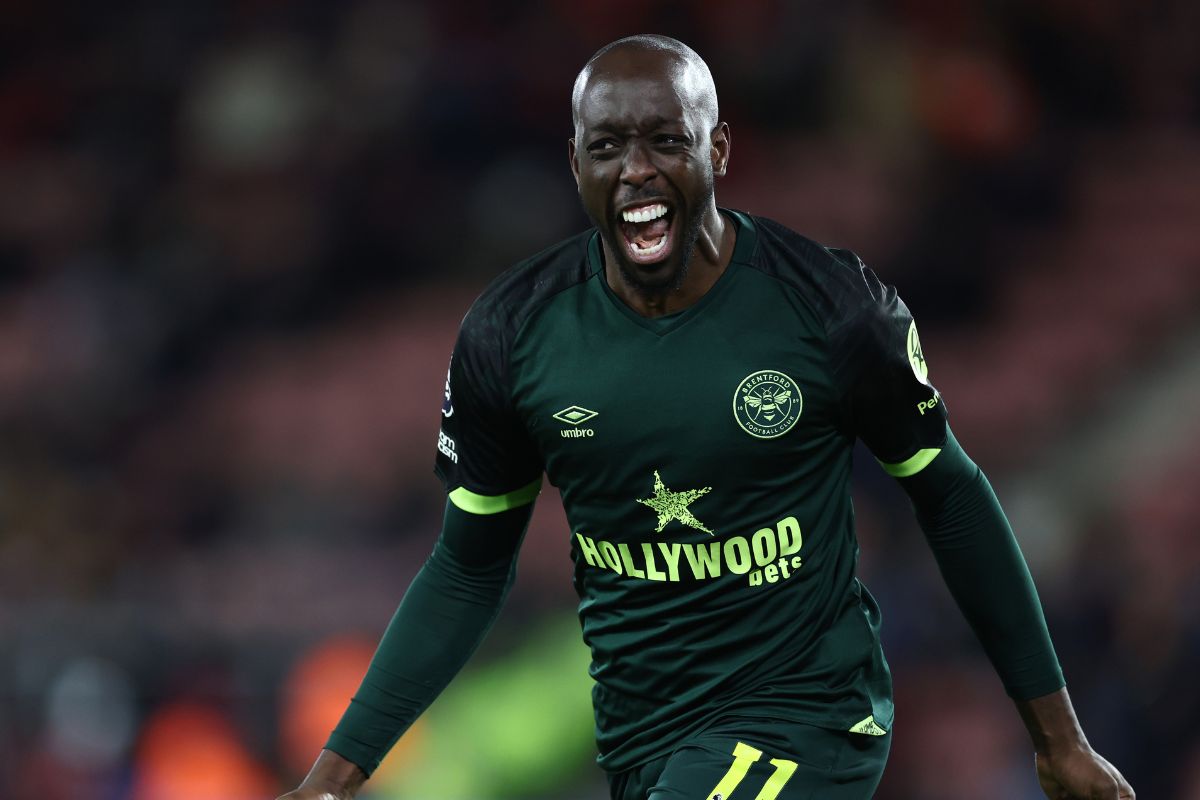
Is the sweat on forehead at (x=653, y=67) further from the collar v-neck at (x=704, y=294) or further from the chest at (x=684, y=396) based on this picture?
the chest at (x=684, y=396)

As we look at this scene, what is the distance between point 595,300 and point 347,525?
5962 mm

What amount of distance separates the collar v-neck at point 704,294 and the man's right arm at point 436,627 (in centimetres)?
46

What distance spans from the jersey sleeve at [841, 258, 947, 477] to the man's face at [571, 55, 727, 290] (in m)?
0.35

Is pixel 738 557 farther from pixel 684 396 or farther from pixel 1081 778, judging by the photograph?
pixel 1081 778

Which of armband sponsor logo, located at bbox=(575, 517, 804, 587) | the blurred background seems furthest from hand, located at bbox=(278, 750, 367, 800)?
the blurred background

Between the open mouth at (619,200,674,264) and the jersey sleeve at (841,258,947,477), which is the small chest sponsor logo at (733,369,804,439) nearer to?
the jersey sleeve at (841,258,947,477)

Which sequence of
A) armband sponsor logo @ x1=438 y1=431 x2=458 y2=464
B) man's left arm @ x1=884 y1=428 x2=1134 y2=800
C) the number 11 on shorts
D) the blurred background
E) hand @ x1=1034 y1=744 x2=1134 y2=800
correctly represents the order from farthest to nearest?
the blurred background < armband sponsor logo @ x1=438 y1=431 x2=458 y2=464 < man's left arm @ x1=884 y1=428 x2=1134 y2=800 < hand @ x1=1034 y1=744 x2=1134 y2=800 < the number 11 on shorts

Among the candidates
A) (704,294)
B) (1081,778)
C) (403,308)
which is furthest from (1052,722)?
(403,308)

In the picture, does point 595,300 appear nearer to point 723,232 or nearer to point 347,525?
point 723,232

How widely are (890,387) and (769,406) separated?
22cm

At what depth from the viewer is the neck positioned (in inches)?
118

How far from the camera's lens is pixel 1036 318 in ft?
30.6

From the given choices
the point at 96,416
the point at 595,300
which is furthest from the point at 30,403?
the point at 595,300

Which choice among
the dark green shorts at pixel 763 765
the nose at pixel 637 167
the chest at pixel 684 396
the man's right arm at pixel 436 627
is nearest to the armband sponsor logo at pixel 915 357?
the chest at pixel 684 396
